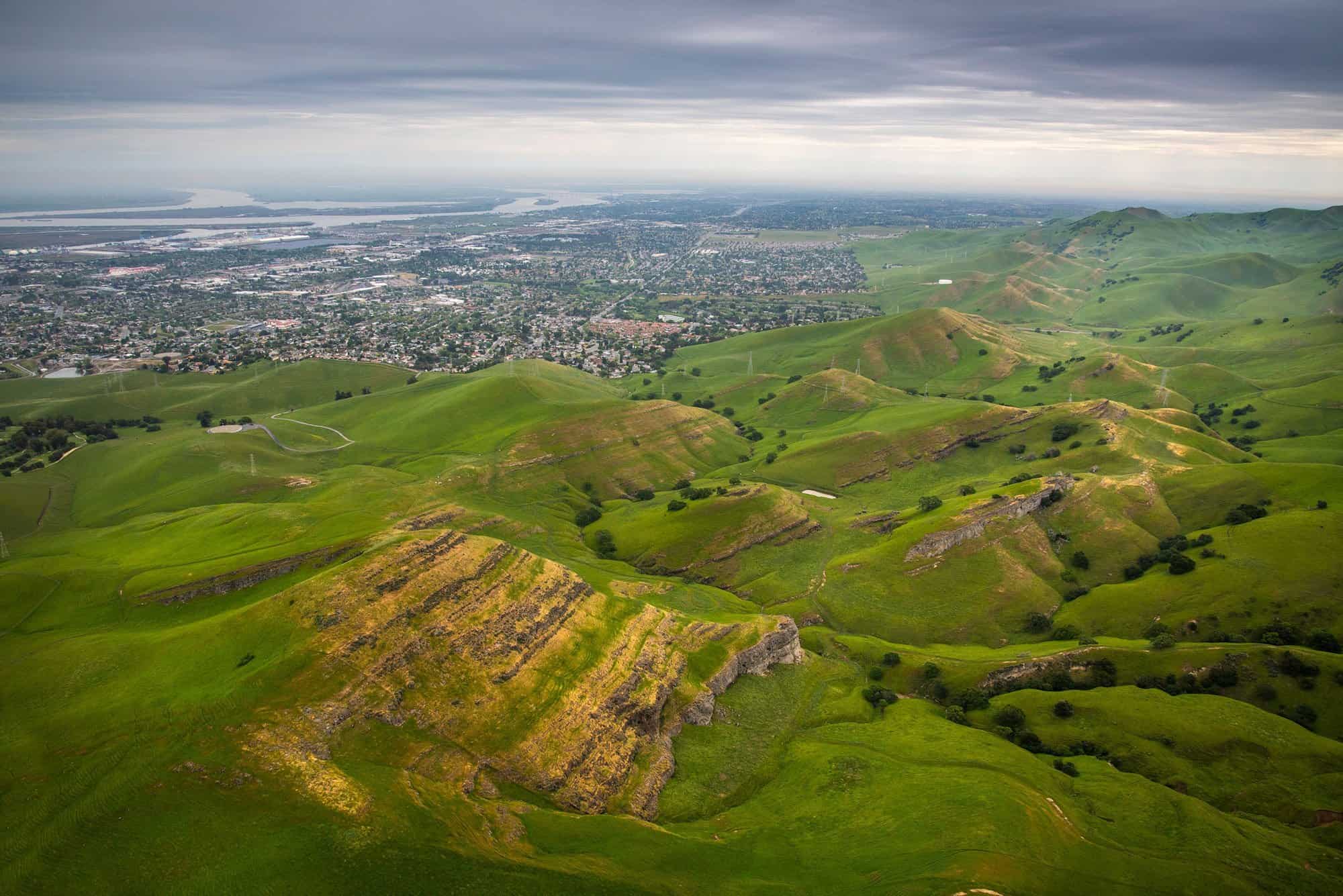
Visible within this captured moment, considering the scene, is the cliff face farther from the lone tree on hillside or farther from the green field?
the lone tree on hillside

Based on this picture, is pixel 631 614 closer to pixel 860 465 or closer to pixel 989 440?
pixel 860 465

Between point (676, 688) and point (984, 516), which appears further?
point (984, 516)

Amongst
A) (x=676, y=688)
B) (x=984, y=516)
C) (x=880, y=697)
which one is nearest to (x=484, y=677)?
(x=676, y=688)

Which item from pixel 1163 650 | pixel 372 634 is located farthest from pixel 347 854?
pixel 1163 650

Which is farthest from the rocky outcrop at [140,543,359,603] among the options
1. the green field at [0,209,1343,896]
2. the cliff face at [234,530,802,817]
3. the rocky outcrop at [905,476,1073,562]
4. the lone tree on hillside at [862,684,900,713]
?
the rocky outcrop at [905,476,1073,562]

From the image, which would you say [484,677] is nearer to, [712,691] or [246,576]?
[712,691]
